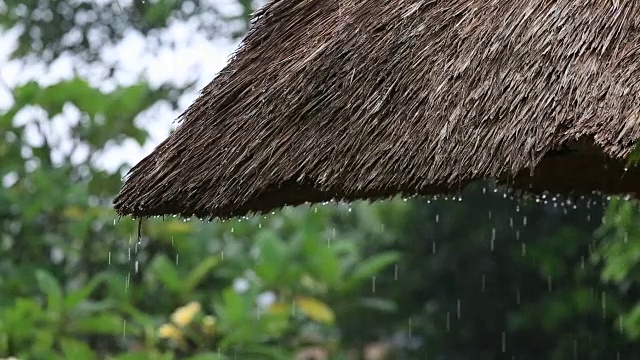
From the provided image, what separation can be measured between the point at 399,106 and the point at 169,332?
3084mm

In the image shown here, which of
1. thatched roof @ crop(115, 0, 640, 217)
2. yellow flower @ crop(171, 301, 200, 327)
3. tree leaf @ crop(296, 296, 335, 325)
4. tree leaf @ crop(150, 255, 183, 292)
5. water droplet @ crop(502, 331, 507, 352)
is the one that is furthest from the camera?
water droplet @ crop(502, 331, 507, 352)

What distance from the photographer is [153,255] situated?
579 cm

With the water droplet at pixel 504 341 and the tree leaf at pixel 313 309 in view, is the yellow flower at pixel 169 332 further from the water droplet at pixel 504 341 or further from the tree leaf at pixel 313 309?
the water droplet at pixel 504 341

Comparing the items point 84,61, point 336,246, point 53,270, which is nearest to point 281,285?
point 336,246

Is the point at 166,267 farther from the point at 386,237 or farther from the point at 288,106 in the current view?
the point at 386,237

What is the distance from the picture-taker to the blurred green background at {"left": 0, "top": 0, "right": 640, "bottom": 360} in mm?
4773

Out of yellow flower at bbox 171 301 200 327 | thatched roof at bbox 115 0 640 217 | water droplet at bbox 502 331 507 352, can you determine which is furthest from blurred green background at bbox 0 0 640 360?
thatched roof at bbox 115 0 640 217

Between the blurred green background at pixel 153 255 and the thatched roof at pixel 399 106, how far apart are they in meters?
1.18

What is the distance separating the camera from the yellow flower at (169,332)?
4.95 metres

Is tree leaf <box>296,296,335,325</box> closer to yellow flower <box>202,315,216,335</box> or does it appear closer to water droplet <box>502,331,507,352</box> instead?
yellow flower <box>202,315,216,335</box>

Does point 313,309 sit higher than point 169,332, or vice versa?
point 313,309

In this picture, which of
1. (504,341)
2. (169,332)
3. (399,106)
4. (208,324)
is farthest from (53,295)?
(504,341)

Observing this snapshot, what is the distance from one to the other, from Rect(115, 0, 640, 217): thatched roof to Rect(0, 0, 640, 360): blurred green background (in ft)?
3.88

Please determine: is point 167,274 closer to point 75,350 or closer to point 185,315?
point 185,315
